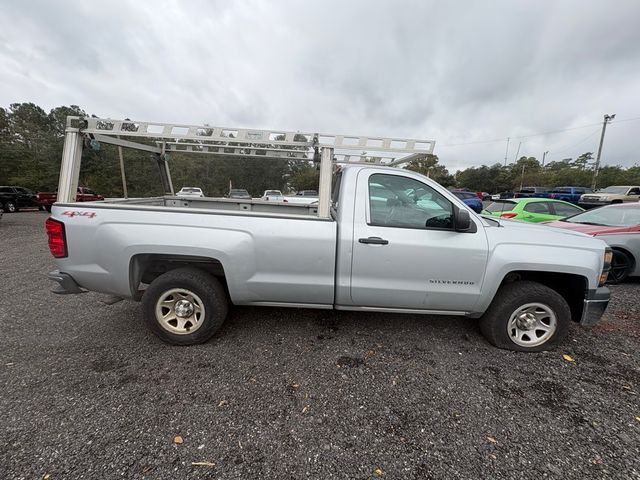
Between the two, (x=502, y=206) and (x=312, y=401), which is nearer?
(x=312, y=401)

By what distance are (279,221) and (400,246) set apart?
3.93ft

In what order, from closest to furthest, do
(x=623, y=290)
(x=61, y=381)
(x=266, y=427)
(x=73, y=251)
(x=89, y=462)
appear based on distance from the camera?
1. (x=89, y=462)
2. (x=266, y=427)
3. (x=61, y=381)
4. (x=73, y=251)
5. (x=623, y=290)

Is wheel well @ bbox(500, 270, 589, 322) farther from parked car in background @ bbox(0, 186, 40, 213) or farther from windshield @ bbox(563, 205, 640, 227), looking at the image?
parked car in background @ bbox(0, 186, 40, 213)

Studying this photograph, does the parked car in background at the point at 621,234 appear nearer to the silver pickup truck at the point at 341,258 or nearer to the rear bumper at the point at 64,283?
the silver pickup truck at the point at 341,258

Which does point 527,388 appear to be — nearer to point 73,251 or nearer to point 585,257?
point 585,257

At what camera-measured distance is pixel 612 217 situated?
5629 mm

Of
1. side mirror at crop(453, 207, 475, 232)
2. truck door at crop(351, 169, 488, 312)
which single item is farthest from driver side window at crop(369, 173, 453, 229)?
side mirror at crop(453, 207, 475, 232)

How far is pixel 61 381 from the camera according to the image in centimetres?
243

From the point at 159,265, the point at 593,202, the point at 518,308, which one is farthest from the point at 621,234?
the point at 593,202

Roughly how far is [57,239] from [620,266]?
8.35 m

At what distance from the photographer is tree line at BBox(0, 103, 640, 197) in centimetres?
486

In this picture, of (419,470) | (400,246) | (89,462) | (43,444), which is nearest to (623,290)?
(400,246)

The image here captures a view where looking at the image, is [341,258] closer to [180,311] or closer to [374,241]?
[374,241]

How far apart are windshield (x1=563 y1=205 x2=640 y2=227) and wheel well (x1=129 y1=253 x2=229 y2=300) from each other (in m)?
7.06
